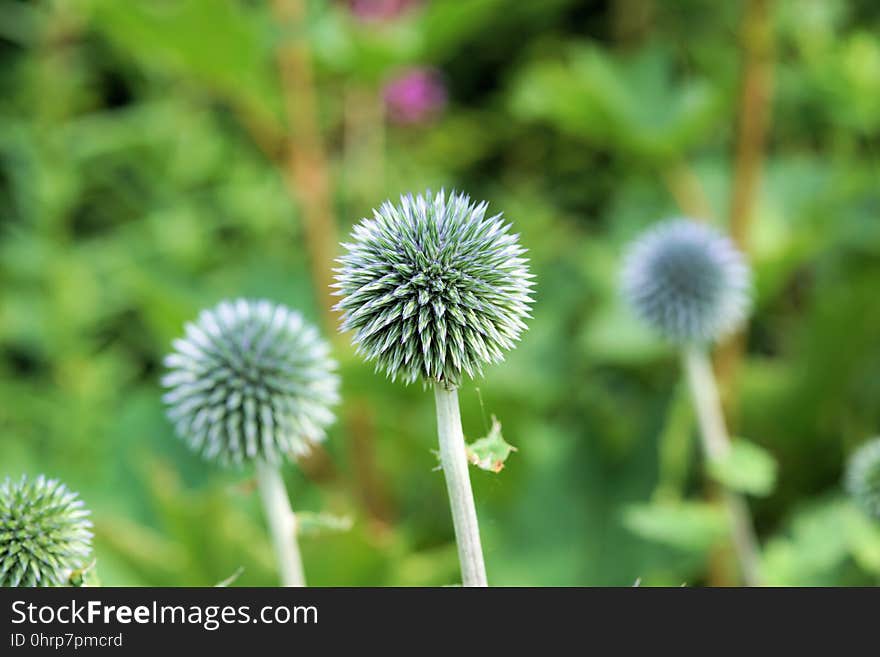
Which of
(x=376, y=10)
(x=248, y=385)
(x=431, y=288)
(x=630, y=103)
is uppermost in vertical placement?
(x=376, y=10)

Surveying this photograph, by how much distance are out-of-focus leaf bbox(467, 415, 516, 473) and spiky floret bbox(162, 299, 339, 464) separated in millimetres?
333

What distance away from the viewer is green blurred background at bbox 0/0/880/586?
166cm

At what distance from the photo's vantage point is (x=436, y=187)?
8.59 feet

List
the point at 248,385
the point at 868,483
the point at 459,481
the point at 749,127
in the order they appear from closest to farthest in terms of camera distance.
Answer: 1. the point at 459,481
2. the point at 248,385
3. the point at 868,483
4. the point at 749,127

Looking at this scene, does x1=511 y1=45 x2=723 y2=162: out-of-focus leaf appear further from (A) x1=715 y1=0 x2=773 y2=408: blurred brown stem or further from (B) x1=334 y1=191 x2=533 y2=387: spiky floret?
(B) x1=334 y1=191 x2=533 y2=387: spiky floret

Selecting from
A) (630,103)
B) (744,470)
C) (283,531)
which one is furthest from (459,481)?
(630,103)

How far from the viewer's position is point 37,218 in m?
2.27

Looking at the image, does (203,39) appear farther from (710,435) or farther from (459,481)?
(459,481)

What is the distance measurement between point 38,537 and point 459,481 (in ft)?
1.16

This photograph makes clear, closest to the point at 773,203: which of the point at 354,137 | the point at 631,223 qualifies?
the point at 631,223

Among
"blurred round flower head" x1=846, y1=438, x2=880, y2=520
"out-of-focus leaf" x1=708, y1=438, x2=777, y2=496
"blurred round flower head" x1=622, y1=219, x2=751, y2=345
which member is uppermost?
"blurred round flower head" x1=622, y1=219, x2=751, y2=345

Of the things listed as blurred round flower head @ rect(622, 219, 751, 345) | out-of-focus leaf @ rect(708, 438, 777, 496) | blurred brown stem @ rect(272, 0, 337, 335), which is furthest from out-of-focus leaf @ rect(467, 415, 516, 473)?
blurred brown stem @ rect(272, 0, 337, 335)

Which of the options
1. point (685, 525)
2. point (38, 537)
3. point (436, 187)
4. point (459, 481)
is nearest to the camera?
point (459, 481)

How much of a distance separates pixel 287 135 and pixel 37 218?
759 millimetres
